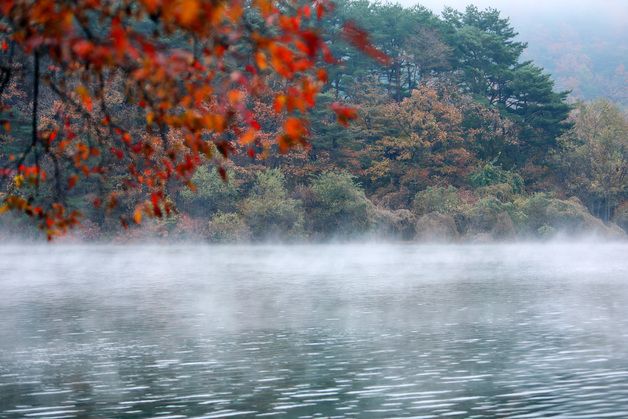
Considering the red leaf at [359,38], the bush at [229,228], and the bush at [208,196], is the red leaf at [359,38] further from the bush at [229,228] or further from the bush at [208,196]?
the bush at [229,228]

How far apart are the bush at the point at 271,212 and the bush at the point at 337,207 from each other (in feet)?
6.77

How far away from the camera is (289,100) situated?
651cm

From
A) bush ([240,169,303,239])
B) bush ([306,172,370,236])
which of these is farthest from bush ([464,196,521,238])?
bush ([240,169,303,239])

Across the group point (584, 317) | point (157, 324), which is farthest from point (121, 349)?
point (584, 317)

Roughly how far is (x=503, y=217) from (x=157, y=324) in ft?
164

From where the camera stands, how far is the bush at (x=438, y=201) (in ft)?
242

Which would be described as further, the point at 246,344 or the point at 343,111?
the point at 246,344

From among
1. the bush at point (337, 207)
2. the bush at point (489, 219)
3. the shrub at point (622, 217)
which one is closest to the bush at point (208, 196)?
the bush at point (337, 207)

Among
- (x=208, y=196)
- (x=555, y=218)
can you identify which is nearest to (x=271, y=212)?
(x=208, y=196)

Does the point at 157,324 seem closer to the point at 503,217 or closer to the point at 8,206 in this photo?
the point at 8,206

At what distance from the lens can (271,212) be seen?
227 ft

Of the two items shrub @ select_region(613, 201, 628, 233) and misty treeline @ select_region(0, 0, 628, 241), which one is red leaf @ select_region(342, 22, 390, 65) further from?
shrub @ select_region(613, 201, 628, 233)

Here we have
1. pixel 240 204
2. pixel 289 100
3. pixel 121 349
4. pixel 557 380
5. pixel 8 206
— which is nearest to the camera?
pixel 289 100

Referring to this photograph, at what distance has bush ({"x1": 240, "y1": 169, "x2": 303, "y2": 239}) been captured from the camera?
68750mm
